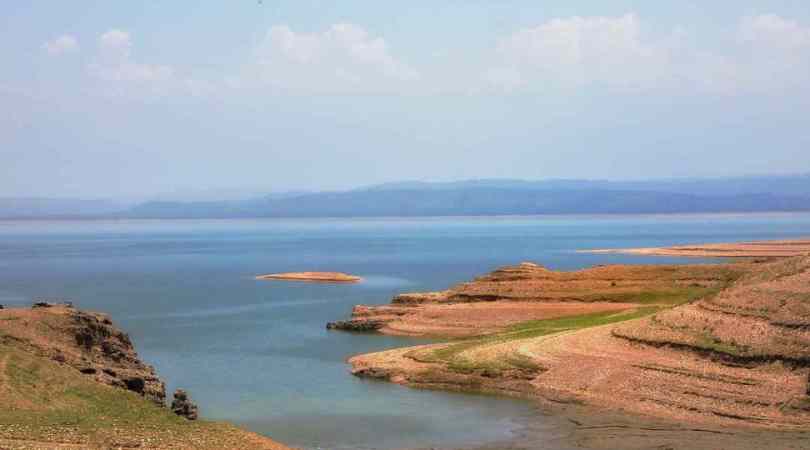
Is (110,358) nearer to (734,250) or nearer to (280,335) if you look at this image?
(280,335)

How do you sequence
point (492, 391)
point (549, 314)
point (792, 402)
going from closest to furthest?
1. point (792, 402)
2. point (492, 391)
3. point (549, 314)

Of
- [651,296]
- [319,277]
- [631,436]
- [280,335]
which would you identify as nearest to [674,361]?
[631,436]

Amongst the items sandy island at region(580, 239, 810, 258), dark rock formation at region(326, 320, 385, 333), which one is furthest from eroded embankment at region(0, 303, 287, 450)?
sandy island at region(580, 239, 810, 258)

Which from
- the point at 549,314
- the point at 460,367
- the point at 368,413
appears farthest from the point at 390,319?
the point at 368,413

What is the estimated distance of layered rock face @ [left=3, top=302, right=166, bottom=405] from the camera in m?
37.4

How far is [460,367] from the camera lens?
5112 centimetres

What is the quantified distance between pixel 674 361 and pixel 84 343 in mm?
25020

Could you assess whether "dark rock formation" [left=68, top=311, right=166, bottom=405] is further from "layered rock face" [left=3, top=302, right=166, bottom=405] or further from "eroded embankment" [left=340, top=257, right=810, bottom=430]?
"eroded embankment" [left=340, top=257, right=810, bottom=430]

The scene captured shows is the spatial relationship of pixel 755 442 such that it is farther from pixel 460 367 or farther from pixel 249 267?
pixel 249 267

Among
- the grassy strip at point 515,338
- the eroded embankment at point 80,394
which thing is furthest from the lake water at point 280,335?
the eroded embankment at point 80,394

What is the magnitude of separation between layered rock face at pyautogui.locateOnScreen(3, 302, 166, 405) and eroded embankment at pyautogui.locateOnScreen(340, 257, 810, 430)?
48.0 ft

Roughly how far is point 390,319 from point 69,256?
12290 cm

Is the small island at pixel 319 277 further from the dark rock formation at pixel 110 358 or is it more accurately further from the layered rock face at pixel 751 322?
the dark rock formation at pixel 110 358

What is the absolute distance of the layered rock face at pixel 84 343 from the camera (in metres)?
37.4
